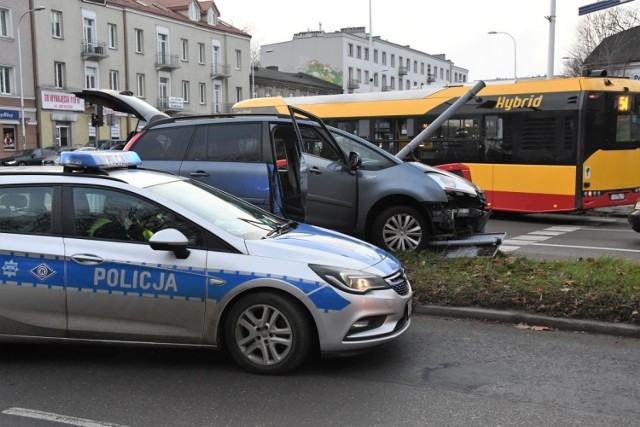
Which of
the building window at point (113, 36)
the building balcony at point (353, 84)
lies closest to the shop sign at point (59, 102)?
the building window at point (113, 36)

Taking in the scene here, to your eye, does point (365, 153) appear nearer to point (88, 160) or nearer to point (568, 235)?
point (88, 160)

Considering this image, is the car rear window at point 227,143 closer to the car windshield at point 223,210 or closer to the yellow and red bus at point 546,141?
the car windshield at point 223,210

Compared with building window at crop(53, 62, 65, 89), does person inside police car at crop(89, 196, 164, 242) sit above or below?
below

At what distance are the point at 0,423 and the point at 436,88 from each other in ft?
42.9

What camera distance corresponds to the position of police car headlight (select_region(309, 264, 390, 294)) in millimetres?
4363

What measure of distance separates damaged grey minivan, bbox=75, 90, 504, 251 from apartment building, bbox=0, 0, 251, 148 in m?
25.1

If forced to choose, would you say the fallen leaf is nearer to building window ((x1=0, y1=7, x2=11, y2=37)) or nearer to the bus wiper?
the bus wiper

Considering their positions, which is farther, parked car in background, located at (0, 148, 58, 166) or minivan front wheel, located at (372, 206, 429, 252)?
parked car in background, located at (0, 148, 58, 166)

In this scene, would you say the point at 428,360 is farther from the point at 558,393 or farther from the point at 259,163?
the point at 259,163

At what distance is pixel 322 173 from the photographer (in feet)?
26.9

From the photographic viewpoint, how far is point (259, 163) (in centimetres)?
770

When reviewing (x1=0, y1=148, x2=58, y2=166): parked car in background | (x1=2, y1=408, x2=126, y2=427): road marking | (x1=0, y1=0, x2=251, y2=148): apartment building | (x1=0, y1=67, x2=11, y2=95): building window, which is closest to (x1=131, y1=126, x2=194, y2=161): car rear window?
(x1=2, y1=408, x2=126, y2=427): road marking

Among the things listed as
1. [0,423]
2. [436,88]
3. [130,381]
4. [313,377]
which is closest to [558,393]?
[313,377]

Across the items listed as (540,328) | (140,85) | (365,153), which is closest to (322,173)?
(365,153)
